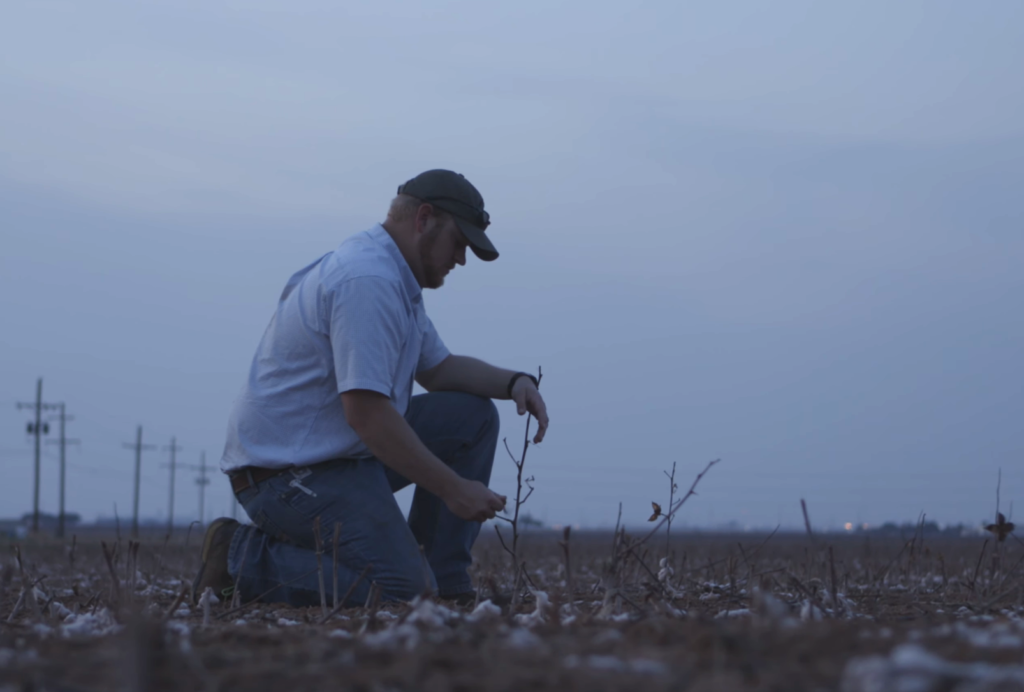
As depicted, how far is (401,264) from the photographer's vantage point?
15.7 ft

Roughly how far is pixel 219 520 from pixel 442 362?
1493 millimetres

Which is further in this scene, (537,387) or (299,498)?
(537,387)

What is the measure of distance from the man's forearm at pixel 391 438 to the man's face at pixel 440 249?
0.90 metres

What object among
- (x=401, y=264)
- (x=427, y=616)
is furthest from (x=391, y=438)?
(x=427, y=616)

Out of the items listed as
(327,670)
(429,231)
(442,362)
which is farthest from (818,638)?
(442,362)

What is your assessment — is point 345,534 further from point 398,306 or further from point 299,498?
point 398,306

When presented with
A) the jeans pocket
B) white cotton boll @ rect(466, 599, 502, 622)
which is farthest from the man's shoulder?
white cotton boll @ rect(466, 599, 502, 622)

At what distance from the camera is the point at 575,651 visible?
201 cm

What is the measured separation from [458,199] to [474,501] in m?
1.44

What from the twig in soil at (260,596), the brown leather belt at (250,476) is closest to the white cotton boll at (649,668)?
the twig in soil at (260,596)

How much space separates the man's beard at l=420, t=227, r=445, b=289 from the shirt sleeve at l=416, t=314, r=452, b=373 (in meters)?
0.51

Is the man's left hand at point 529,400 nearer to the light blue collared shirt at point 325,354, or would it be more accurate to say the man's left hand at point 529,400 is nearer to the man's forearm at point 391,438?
the light blue collared shirt at point 325,354

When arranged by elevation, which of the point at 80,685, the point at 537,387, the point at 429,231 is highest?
the point at 429,231

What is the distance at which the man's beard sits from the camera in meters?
4.82
